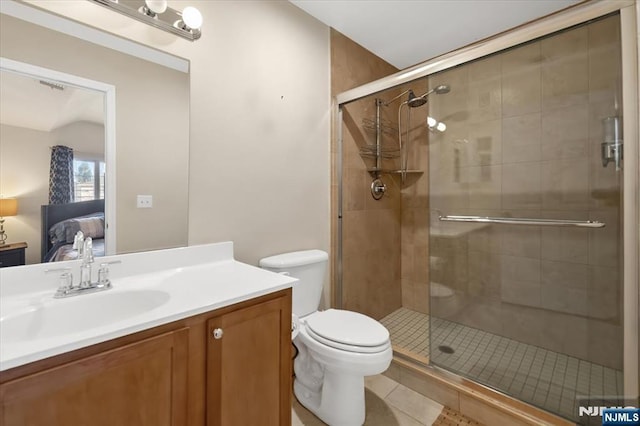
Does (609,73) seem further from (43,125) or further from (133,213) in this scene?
(43,125)

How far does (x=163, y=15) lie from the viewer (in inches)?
48.3

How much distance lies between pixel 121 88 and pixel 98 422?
1187 millimetres

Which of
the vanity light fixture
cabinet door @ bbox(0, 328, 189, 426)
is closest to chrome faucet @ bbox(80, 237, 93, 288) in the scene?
cabinet door @ bbox(0, 328, 189, 426)

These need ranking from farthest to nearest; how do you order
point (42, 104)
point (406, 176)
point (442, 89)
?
point (406, 176), point (442, 89), point (42, 104)

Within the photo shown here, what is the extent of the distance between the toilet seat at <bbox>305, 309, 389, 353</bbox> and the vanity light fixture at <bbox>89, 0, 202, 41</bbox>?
1525mm

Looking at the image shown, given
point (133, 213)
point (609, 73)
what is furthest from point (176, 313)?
point (609, 73)

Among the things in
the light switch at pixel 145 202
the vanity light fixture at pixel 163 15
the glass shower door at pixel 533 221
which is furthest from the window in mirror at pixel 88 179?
the glass shower door at pixel 533 221

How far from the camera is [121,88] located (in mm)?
1173

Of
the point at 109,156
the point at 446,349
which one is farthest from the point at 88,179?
the point at 446,349

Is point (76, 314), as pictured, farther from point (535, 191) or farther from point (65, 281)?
point (535, 191)

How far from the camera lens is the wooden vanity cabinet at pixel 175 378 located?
23.9 inches

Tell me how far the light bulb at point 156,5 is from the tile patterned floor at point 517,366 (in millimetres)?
2332

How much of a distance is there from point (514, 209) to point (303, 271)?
1.55 meters

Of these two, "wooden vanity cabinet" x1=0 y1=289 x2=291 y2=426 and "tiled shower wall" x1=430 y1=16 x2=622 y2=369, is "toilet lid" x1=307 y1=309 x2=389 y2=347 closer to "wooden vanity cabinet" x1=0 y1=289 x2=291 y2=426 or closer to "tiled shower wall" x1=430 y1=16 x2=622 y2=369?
"wooden vanity cabinet" x1=0 y1=289 x2=291 y2=426
